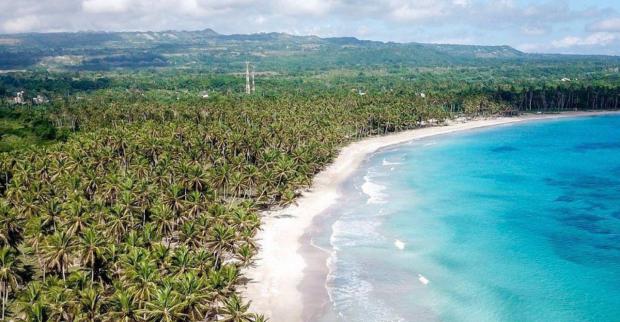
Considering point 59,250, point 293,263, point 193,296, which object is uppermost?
point 59,250

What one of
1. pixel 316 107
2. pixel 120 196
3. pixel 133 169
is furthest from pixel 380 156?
pixel 120 196

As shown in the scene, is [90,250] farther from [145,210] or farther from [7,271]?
[145,210]

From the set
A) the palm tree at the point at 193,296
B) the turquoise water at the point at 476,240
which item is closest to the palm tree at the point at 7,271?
the palm tree at the point at 193,296

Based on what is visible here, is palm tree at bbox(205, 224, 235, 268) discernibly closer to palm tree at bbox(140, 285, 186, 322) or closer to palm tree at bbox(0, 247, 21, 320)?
palm tree at bbox(140, 285, 186, 322)

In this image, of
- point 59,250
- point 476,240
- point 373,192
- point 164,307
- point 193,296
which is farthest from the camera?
point 373,192

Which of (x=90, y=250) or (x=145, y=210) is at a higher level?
(x=90, y=250)

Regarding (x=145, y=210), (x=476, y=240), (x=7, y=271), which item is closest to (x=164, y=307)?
(x=7, y=271)

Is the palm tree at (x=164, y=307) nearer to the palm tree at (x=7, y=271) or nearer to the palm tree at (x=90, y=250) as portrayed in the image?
the palm tree at (x=90, y=250)

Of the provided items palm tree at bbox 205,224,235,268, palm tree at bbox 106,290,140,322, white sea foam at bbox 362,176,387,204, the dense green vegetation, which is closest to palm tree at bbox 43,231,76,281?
the dense green vegetation
